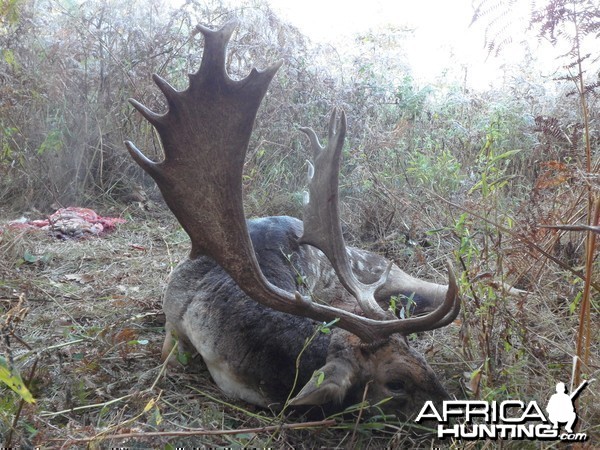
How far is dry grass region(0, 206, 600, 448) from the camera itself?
8.35ft

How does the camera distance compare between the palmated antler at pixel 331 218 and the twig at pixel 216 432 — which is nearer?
the twig at pixel 216 432

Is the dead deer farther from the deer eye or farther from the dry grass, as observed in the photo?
the dry grass

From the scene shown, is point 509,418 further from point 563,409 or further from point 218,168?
point 218,168

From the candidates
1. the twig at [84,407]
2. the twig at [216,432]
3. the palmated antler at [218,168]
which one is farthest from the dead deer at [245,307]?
the twig at [84,407]

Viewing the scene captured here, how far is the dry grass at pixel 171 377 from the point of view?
2.54 m

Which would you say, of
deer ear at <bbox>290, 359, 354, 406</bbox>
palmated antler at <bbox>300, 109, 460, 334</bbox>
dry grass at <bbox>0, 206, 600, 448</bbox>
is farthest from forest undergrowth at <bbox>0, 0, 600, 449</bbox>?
palmated antler at <bbox>300, 109, 460, 334</bbox>

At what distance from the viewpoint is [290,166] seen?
7082mm

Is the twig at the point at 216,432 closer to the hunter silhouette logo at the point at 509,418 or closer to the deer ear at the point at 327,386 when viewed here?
the deer ear at the point at 327,386

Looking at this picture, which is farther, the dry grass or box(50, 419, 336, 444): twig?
the dry grass

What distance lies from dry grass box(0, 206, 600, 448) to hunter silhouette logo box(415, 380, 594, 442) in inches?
1.9

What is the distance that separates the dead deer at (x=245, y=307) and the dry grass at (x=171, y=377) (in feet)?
0.50

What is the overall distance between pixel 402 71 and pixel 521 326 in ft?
22.9

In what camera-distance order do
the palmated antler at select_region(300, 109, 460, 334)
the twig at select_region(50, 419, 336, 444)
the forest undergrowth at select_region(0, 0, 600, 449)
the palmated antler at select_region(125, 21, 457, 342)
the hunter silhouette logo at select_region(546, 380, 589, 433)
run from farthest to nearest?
the palmated antler at select_region(300, 109, 460, 334), the palmated antler at select_region(125, 21, 457, 342), the forest undergrowth at select_region(0, 0, 600, 449), the twig at select_region(50, 419, 336, 444), the hunter silhouette logo at select_region(546, 380, 589, 433)

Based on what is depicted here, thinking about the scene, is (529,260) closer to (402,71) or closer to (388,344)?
(388,344)
